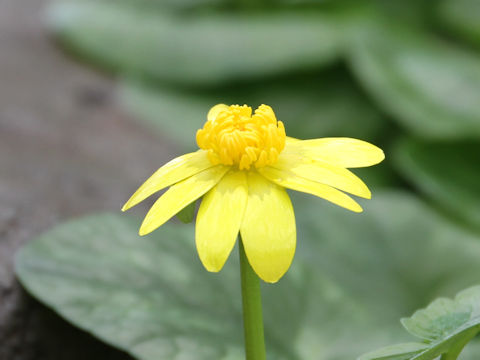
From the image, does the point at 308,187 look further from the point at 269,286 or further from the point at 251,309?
the point at 269,286

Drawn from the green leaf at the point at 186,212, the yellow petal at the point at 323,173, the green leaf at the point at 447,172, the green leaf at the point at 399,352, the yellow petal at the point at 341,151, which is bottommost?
the green leaf at the point at 399,352

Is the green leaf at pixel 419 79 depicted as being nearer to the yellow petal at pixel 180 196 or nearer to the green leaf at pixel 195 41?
the green leaf at pixel 195 41

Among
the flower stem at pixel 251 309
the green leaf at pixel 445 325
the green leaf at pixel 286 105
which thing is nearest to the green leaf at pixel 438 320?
the green leaf at pixel 445 325

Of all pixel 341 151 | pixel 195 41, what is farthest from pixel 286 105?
pixel 341 151

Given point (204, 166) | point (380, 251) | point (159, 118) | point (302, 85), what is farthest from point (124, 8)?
point (204, 166)

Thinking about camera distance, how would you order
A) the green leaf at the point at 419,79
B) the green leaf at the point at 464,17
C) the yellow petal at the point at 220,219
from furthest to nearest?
the green leaf at the point at 464,17, the green leaf at the point at 419,79, the yellow petal at the point at 220,219

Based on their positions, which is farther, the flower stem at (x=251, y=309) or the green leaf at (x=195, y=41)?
the green leaf at (x=195, y=41)

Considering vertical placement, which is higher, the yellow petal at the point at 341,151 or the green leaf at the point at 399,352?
the yellow petal at the point at 341,151

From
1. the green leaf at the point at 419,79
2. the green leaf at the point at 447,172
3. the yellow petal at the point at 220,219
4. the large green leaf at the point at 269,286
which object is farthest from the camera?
the green leaf at the point at 419,79
